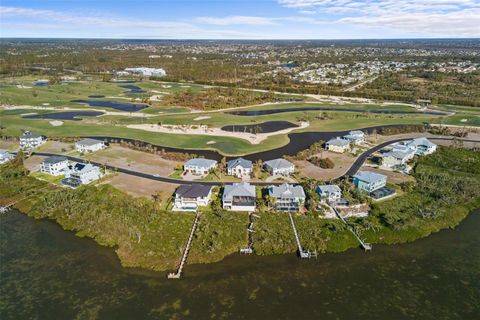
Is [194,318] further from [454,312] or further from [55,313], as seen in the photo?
[454,312]

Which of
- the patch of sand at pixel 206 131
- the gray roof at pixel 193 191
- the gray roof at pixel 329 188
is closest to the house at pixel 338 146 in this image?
the patch of sand at pixel 206 131

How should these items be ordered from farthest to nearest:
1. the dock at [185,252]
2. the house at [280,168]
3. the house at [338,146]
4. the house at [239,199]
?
the house at [338,146] → the house at [280,168] → the house at [239,199] → the dock at [185,252]

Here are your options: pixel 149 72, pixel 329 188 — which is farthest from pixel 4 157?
pixel 149 72

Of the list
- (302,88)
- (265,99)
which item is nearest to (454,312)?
(265,99)

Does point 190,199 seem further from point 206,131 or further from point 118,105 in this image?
point 118,105

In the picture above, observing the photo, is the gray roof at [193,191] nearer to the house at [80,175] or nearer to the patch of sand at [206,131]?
the house at [80,175]
